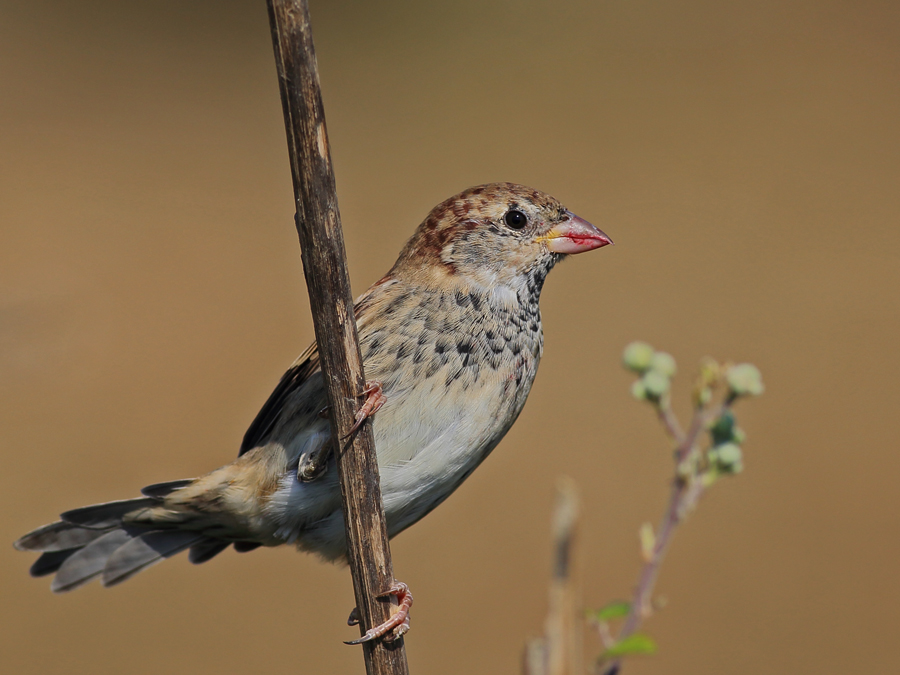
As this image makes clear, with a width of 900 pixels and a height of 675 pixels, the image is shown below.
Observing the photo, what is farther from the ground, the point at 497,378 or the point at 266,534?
the point at 497,378

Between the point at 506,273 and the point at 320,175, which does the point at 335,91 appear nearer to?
the point at 506,273

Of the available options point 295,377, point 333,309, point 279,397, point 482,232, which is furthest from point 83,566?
point 333,309

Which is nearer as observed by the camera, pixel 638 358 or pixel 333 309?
pixel 638 358

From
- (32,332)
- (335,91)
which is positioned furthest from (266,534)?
(335,91)

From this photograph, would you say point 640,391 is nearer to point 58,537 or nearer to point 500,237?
point 500,237

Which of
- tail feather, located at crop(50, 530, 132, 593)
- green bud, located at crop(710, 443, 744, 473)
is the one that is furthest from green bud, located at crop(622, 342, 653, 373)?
tail feather, located at crop(50, 530, 132, 593)

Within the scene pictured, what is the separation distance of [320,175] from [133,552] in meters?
2.37

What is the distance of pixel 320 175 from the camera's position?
171 centimetres

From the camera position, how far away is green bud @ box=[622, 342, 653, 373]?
1576mm

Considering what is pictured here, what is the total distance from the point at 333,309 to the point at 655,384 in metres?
0.74

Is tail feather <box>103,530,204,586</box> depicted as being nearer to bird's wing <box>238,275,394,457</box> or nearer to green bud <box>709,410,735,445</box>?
bird's wing <box>238,275,394,457</box>

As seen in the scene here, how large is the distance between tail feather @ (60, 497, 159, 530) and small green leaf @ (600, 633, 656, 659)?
8.78 ft

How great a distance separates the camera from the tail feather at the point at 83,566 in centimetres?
346

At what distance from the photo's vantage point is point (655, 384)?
1.44 m
